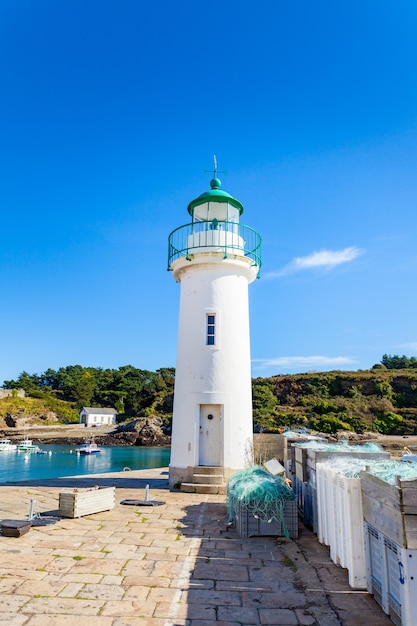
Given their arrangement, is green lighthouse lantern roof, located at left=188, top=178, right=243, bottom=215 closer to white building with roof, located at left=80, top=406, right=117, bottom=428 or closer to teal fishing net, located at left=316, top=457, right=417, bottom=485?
teal fishing net, located at left=316, top=457, right=417, bottom=485

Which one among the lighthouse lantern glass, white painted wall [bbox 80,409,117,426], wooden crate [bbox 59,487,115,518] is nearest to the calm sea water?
white painted wall [bbox 80,409,117,426]

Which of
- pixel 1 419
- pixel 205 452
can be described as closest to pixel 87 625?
pixel 205 452

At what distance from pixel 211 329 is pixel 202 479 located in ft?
14.1

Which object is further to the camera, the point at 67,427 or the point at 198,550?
the point at 67,427

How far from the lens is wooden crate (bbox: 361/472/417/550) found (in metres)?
3.79

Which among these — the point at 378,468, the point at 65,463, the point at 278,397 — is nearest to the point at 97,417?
the point at 278,397

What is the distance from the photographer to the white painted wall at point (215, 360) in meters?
12.3

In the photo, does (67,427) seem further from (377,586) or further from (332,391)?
(377,586)

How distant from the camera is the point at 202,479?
11828 millimetres

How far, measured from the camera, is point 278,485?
7.60 metres

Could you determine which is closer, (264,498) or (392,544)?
(392,544)

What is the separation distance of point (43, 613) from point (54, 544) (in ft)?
8.17

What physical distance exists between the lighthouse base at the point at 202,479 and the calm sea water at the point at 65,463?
20.7m

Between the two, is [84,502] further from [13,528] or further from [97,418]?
[97,418]
